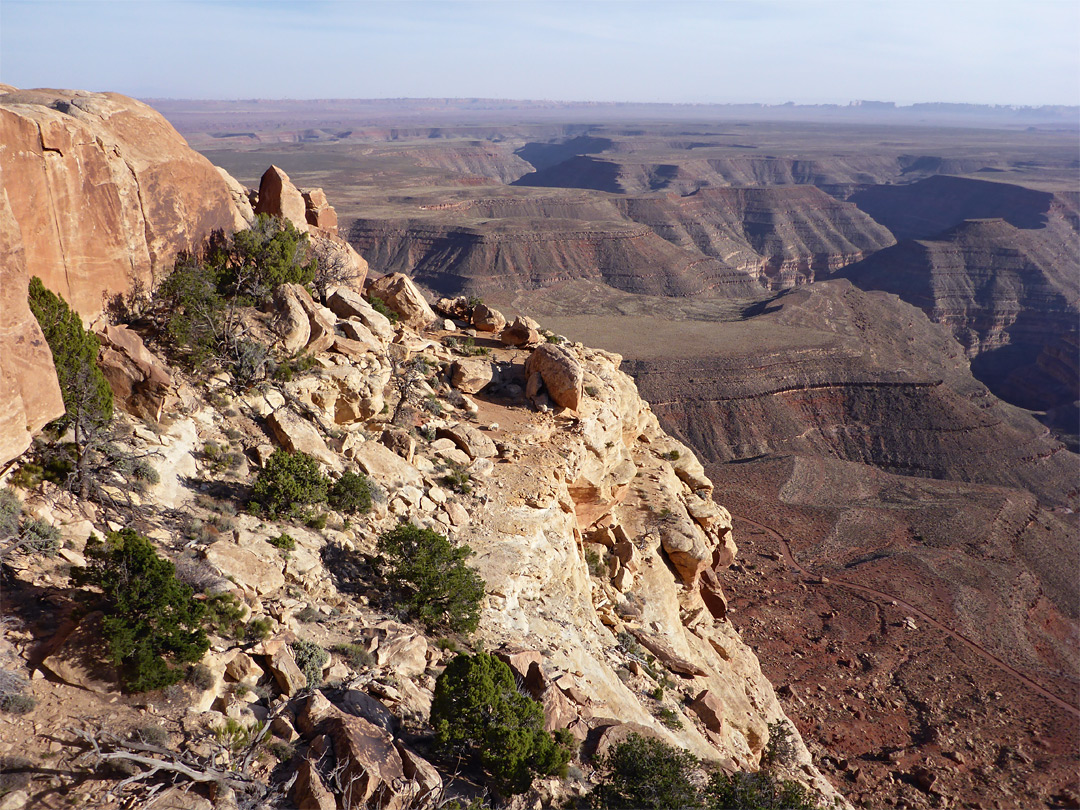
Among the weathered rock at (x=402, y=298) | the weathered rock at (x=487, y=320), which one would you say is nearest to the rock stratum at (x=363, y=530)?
the weathered rock at (x=402, y=298)

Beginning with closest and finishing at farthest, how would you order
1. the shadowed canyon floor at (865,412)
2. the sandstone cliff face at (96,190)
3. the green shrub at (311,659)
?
the green shrub at (311,659), the sandstone cliff face at (96,190), the shadowed canyon floor at (865,412)

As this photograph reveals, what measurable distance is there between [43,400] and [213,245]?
10.9m

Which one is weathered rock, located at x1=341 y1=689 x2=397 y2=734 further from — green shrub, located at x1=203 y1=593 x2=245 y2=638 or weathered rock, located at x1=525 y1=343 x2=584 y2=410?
weathered rock, located at x1=525 y1=343 x2=584 y2=410

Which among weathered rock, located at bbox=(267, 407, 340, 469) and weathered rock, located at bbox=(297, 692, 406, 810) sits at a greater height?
weathered rock, located at bbox=(267, 407, 340, 469)

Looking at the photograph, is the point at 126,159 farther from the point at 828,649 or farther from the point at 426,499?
the point at 828,649

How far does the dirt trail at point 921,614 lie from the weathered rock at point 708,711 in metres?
22.0

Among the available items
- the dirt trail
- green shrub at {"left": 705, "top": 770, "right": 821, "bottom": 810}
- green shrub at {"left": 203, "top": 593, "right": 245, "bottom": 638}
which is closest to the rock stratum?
green shrub at {"left": 203, "top": 593, "right": 245, "bottom": 638}

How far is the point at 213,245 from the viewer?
71.5 ft

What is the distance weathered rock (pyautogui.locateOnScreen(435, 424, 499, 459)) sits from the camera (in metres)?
20.9

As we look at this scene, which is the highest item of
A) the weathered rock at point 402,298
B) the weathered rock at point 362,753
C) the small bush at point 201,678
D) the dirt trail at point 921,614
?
the weathered rock at point 402,298

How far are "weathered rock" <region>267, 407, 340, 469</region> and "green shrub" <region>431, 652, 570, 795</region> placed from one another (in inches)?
296

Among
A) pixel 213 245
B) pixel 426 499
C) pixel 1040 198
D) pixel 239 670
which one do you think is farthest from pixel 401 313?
pixel 1040 198

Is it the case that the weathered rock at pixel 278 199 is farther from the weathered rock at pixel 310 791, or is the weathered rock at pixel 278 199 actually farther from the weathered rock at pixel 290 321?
the weathered rock at pixel 310 791

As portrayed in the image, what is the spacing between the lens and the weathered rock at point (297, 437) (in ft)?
57.5
